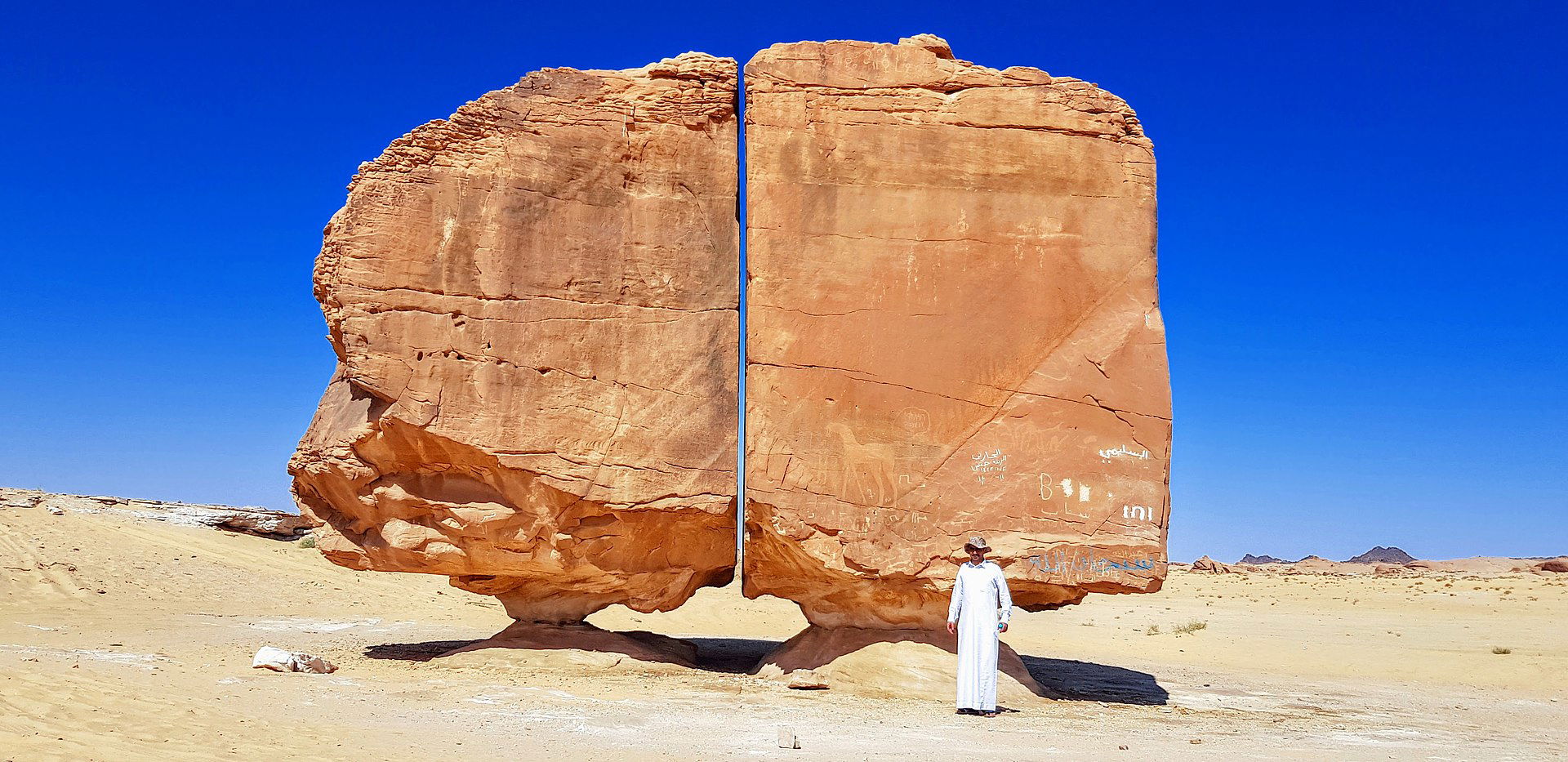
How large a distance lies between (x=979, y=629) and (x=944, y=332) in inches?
Result: 88.6

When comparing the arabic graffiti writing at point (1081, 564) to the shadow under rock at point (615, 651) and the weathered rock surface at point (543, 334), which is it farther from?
the shadow under rock at point (615, 651)

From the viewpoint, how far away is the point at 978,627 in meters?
7.75

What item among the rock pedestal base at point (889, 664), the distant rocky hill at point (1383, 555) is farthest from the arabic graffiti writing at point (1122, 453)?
the distant rocky hill at point (1383, 555)

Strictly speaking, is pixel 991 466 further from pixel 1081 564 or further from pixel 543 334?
pixel 543 334

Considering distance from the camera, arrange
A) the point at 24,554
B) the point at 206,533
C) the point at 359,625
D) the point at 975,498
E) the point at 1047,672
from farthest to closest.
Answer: the point at 206,533 < the point at 24,554 < the point at 359,625 < the point at 1047,672 < the point at 975,498

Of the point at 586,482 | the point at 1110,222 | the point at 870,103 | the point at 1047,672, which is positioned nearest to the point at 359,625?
the point at 586,482

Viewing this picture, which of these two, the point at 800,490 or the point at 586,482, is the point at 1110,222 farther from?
the point at 586,482

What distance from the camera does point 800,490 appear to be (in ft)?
27.6

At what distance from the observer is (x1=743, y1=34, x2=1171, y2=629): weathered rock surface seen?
837 centimetres

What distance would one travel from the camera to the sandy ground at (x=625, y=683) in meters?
6.01

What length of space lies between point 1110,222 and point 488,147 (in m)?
4.88

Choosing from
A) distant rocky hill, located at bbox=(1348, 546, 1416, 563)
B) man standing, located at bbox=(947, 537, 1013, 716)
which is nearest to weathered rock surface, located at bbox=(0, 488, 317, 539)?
man standing, located at bbox=(947, 537, 1013, 716)

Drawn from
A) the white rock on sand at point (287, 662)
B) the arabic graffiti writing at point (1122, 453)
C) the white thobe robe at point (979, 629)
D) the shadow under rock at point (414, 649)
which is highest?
the arabic graffiti writing at point (1122, 453)

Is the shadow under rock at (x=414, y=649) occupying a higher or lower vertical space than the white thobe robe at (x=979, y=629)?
lower
